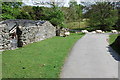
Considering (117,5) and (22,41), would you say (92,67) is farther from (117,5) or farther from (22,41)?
(117,5)

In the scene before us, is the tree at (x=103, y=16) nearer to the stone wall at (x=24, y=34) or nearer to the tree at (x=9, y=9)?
the tree at (x=9, y=9)

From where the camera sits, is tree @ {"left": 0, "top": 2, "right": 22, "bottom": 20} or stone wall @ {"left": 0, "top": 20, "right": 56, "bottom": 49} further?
tree @ {"left": 0, "top": 2, "right": 22, "bottom": 20}

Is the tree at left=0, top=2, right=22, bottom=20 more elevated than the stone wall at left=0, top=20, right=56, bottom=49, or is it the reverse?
the tree at left=0, top=2, right=22, bottom=20

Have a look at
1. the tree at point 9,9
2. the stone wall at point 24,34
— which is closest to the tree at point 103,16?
the tree at point 9,9

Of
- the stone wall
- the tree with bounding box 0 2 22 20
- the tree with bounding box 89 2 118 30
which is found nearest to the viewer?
the stone wall

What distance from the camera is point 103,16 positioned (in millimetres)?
31359

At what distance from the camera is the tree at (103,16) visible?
30266 mm

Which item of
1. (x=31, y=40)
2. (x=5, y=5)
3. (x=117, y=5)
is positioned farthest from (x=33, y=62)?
(x=117, y=5)

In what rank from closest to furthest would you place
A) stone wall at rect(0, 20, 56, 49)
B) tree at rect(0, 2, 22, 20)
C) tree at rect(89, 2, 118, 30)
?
stone wall at rect(0, 20, 56, 49) → tree at rect(0, 2, 22, 20) → tree at rect(89, 2, 118, 30)

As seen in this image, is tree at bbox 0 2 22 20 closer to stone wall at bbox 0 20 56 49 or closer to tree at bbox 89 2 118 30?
stone wall at bbox 0 20 56 49

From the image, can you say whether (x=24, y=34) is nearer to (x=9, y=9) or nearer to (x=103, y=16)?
(x=9, y=9)

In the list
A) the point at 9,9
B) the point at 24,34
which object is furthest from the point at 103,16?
the point at 24,34

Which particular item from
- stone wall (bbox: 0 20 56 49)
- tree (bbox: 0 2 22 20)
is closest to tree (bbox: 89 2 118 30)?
tree (bbox: 0 2 22 20)

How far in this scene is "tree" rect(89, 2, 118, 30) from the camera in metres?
30.3
